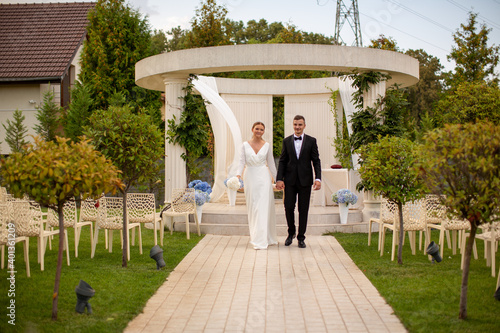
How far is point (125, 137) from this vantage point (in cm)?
706

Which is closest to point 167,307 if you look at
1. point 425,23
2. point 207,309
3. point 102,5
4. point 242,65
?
point 207,309

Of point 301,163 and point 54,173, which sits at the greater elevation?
point 301,163

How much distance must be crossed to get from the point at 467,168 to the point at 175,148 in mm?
7884

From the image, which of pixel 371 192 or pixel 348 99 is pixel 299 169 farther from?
pixel 348 99

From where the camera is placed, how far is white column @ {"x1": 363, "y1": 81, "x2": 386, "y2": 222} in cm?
1132

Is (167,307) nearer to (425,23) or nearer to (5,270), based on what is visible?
(5,270)

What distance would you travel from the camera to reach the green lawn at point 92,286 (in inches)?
187

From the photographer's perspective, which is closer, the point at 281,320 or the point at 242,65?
the point at 281,320

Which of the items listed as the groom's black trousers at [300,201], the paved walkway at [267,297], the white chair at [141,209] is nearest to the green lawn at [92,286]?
the paved walkway at [267,297]

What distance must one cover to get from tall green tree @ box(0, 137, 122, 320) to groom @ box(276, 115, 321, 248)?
4.12m

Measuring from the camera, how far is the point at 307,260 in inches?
309

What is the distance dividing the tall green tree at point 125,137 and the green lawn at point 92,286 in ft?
3.74

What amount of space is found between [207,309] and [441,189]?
8.02 ft

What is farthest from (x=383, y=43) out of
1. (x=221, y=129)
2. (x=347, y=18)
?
(x=221, y=129)
